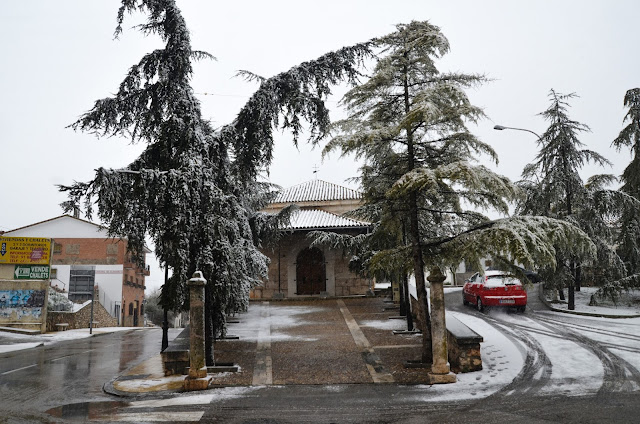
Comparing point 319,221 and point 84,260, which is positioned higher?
point 319,221

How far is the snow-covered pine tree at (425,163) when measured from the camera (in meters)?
8.91

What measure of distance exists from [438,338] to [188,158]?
6491 mm

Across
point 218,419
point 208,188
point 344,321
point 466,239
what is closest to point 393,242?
point 344,321

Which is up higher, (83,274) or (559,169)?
(559,169)

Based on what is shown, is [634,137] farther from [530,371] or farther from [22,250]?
[22,250]

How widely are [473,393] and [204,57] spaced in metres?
9.63

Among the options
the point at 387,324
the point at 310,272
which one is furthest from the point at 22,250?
the point at 387,324

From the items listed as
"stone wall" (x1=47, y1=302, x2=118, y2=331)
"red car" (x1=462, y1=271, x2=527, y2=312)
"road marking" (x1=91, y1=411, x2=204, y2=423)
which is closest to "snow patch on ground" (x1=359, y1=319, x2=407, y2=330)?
"red car" (x1=462, y1=271, x2=527, y2=312)

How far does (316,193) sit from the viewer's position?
99.2ft

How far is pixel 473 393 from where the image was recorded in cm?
817

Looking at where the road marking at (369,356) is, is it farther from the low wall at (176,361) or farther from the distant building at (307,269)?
the distant building at (307,269)

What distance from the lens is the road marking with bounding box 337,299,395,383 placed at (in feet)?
31.1

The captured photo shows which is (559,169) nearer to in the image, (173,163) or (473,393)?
(473,393)

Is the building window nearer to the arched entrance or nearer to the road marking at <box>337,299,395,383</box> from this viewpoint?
the arched entrance
